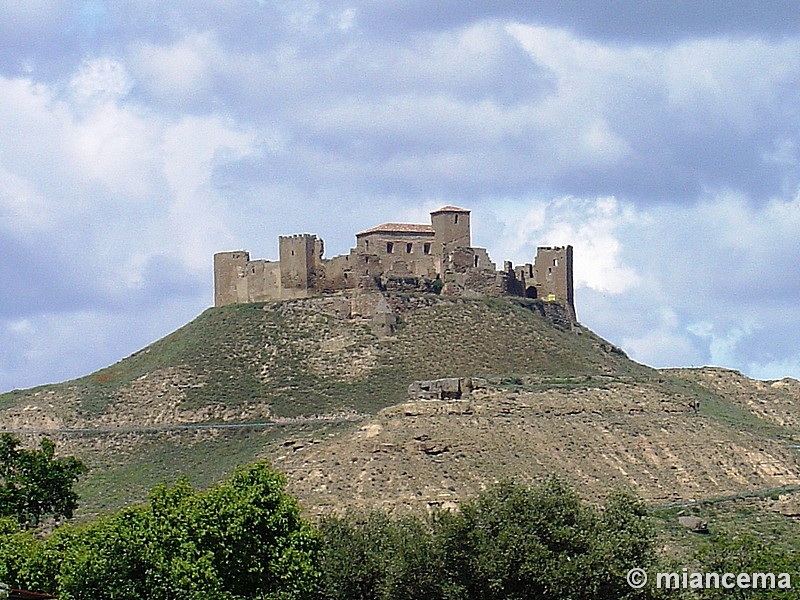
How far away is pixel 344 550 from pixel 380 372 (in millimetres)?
33211

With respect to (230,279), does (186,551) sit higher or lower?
lower

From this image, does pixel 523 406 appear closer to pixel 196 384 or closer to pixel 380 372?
pixel 380 372

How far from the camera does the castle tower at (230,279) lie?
3703 inches

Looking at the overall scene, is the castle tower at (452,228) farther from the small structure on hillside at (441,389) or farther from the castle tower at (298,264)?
the small structure on hillside at (441,389)

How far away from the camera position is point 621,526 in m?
51.7

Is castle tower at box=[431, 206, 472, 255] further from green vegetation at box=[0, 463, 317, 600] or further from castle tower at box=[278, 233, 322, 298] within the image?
green vegetation at box=[0, 463, 317, 600]

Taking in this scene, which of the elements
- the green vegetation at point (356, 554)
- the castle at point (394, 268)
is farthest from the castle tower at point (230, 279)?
the green vegetation at point (356, 554)

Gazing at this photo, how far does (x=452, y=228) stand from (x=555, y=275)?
6.70 m

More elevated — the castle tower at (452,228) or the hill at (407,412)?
the castle tower at (452,228)

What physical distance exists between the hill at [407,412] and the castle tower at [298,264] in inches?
27.7

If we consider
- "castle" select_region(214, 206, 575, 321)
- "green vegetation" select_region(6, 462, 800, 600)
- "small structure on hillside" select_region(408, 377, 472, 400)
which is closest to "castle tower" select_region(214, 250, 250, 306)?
"castle" select_region(214, 206, 575, 321)

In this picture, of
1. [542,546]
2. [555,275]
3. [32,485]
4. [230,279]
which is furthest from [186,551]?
[555,275]

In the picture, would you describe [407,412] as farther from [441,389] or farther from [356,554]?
[356,554]

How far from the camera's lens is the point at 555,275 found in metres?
96.4
